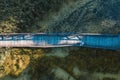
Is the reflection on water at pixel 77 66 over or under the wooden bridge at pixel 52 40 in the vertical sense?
under

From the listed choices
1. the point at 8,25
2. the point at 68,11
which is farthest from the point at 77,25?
the point at 8,25

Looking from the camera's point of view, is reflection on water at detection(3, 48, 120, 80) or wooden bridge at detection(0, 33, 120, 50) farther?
wooden bridge at detection(0, 33, 120, 50)

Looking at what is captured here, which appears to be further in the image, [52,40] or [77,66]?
[52,40]

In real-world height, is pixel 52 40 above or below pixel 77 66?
above

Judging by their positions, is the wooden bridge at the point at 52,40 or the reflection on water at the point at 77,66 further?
the wooden bridge at the point at 52,40

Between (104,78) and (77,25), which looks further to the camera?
(77,25)

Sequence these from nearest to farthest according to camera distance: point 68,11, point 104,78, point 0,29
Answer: point 104,78 < point 0,29 < point 68,11

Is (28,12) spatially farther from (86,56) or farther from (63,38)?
(86,56)

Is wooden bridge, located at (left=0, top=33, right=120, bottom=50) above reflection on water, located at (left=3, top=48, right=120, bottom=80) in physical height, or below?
above
